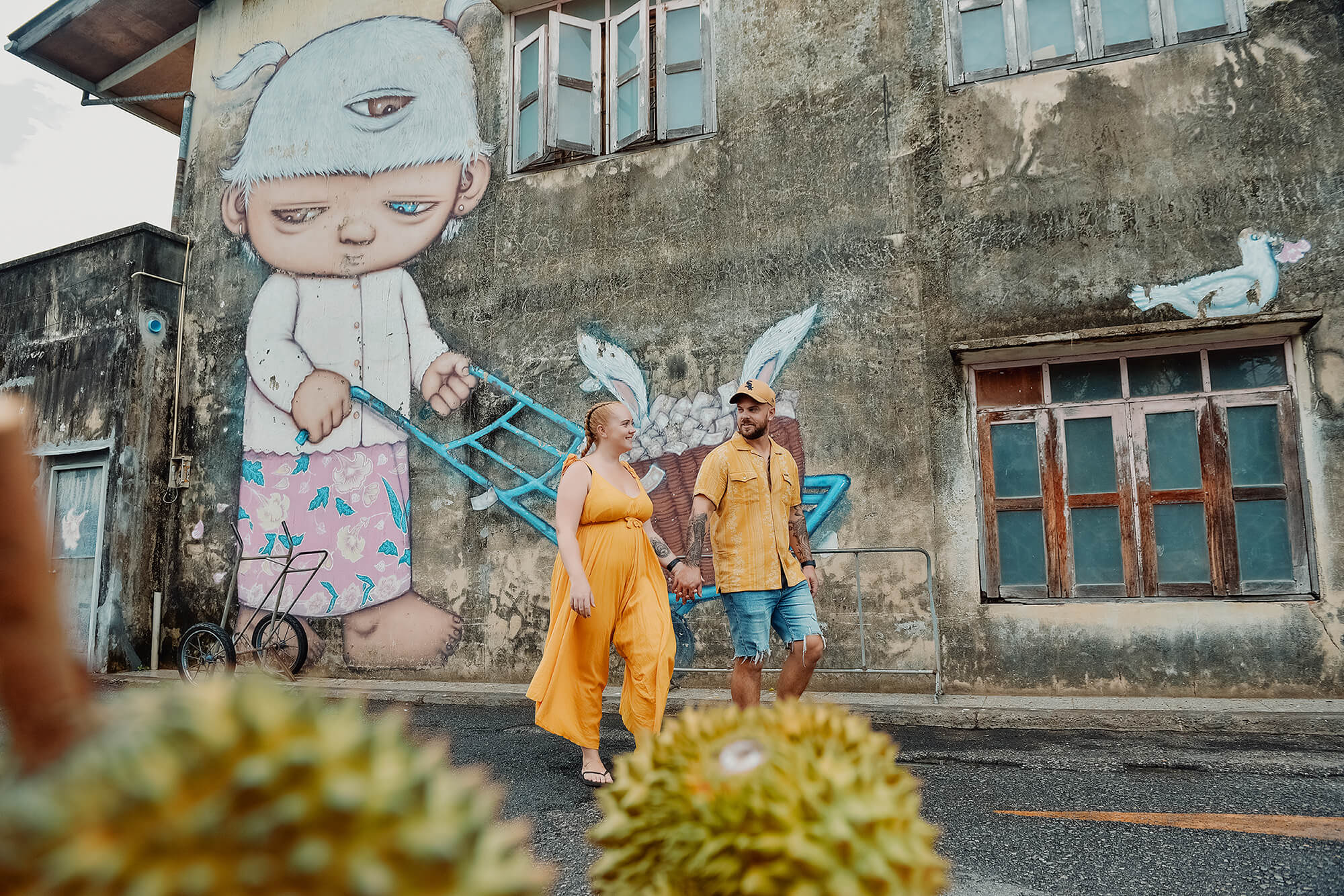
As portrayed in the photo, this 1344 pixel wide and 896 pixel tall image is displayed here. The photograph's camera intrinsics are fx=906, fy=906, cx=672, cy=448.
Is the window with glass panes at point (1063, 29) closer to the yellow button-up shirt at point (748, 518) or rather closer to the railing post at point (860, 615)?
the railing post at point (860, 615)

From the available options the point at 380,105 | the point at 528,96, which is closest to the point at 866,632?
the point at 528,96

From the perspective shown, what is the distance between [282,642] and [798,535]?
6604mm

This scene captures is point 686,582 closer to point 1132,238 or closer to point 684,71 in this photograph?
point 1132,238

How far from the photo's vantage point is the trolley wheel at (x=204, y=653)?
8.25 metres

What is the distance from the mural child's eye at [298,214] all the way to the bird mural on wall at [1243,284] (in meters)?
8.33

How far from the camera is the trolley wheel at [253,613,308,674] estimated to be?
8.88 m

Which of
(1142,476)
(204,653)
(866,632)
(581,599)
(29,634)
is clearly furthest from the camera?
(204,653)

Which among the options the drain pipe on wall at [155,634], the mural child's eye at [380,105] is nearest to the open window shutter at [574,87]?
the mural child's eye at [380,105]

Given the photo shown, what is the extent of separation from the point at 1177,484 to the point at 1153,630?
112 cm

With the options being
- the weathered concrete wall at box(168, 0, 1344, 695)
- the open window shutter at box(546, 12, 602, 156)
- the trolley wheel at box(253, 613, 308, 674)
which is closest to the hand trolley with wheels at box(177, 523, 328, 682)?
the trolley wheel at box(253, 613, 308, 674)

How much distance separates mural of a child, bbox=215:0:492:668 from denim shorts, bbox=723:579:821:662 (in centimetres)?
Result: 475

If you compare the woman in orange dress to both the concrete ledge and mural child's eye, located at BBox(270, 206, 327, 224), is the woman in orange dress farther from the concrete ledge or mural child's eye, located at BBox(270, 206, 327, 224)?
mural child's eye, located at BBox(270, 206, 327, 224)

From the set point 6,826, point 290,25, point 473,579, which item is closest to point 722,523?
point 6,826

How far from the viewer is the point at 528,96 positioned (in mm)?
8914
